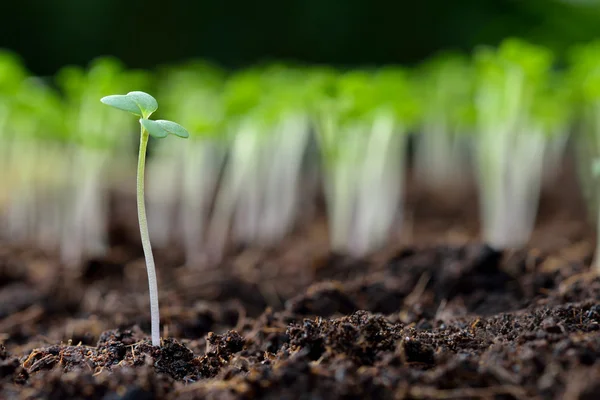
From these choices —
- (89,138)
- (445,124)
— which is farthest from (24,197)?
(445,124)

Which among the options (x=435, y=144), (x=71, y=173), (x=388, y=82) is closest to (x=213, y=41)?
(x=435, y=144)

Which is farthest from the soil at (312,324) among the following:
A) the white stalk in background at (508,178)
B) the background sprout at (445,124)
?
the background sprout at (445,124)

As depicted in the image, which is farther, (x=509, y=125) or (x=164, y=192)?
(x=164, y=192)

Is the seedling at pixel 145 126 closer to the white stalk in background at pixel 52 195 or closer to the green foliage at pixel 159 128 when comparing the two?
the green foliage at pixel 159 128

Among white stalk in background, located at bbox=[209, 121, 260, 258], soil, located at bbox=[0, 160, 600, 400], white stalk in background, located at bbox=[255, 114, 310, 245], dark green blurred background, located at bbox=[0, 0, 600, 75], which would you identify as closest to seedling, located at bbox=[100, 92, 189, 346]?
soil, located at bbox=[0, 160, 600, 400]

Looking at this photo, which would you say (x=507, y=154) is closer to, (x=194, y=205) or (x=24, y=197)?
(x=194, y=205)

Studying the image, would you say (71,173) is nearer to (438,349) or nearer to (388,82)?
(388,82)

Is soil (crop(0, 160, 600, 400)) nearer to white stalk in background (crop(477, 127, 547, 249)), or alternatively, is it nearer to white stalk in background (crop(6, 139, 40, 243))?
white stalk in background (crop(477, 127, 547, 249))
